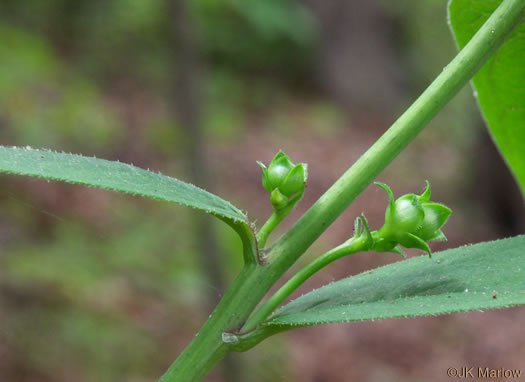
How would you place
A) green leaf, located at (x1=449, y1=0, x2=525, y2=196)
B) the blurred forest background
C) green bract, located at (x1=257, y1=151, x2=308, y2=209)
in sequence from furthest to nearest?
the blurred forest background, green leaf, located at (x1=449, y1=0, x2=525, y2=196), green bract, located at (x1=257, y1=151, x2=308, y2=209)

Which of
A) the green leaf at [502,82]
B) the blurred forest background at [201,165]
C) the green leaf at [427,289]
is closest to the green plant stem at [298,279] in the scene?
the green leaf at [427,289]

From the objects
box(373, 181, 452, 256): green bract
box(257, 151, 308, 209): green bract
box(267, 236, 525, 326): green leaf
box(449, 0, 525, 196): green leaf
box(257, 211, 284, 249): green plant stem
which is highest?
box(449, 0, 525, 196): green leaf

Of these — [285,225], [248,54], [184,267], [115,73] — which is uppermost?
[248,54]

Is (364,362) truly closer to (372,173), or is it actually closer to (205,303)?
(205,303)

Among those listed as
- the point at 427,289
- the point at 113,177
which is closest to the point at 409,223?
the point at 427,289

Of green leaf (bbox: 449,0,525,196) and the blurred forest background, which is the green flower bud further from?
→ the blurred forest background

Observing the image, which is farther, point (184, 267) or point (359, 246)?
point (184, 267)

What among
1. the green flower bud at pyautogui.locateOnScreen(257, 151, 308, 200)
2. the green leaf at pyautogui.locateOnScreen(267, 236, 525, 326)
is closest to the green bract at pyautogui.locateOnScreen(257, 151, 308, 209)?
the green flower bud at pyautogui.locateOnScreen(257, 151, 308, 200)

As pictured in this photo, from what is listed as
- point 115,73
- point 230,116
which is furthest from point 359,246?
point 115,73
